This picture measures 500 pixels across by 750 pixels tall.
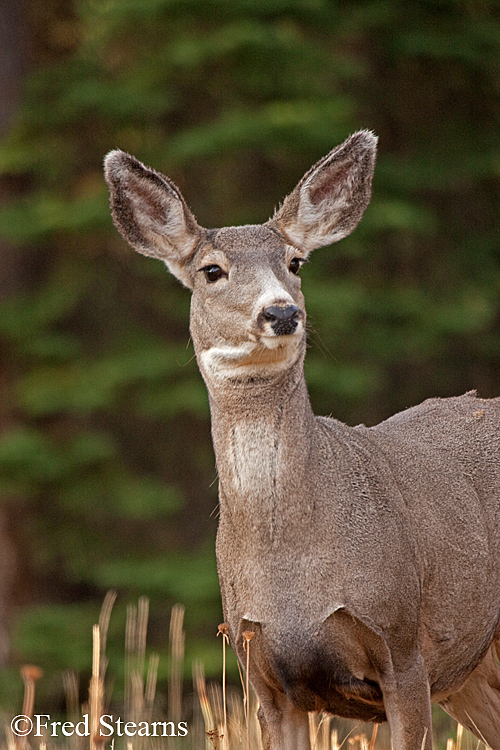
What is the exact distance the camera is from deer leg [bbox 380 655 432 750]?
4.20m

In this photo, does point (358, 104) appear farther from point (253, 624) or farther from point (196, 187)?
point (253, 624)

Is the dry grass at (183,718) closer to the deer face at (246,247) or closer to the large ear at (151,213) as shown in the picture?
the deer face at (246,247)

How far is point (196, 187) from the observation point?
12.9m

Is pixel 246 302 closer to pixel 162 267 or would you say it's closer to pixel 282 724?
pixel 282 724

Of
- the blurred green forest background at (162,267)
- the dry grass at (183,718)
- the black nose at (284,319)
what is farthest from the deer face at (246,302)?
the blurred green forest background at (162,267)

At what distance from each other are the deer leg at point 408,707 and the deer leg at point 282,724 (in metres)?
0.40

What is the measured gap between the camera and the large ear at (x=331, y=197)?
500 centimetres

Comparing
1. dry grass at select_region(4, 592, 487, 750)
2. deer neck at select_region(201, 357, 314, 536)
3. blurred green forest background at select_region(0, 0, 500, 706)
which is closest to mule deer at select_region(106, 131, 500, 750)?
deer neck at select_region(201, 357, 314, 536)

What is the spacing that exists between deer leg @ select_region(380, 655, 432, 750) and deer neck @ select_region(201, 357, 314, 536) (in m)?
0.69

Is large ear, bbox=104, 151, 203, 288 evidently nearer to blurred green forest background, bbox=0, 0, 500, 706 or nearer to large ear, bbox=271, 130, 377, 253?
large ear, bbox=271, 130, 377, 253

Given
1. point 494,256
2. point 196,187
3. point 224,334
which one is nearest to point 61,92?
point 196,187

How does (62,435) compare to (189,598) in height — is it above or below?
above

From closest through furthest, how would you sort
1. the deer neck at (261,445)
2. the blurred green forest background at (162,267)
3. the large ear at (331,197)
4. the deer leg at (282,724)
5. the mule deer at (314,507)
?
1. the mule deer at (314,507)
2. the deer neck at (261,445)
3. the deer leg at (282,724)
4. the large ear at (331,197)
5. the blurred green forest background at (162,267)

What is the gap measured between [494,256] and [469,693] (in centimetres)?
778
